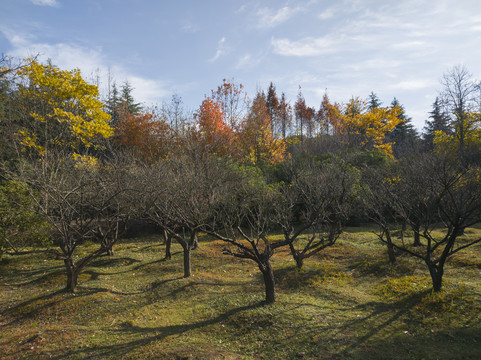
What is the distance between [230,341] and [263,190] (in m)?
9.63

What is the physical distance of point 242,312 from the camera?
810cm

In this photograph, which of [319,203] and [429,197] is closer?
[429,197]

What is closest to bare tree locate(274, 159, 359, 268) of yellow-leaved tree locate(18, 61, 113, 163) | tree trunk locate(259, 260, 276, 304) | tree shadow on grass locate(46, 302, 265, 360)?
tree trunk locate(259, 260, 276, 304)

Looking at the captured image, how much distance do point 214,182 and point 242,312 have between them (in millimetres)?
6198

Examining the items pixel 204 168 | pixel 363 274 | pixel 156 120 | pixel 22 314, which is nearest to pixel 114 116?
pixel 156 120

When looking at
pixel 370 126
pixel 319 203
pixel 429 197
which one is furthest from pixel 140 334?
pixel 370 126

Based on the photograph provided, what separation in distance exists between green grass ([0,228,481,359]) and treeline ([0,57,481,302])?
956 millimetres

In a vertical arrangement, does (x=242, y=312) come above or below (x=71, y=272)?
below

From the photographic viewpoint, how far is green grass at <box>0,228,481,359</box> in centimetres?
645

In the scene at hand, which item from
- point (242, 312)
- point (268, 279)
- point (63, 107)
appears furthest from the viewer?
point (63, 107)

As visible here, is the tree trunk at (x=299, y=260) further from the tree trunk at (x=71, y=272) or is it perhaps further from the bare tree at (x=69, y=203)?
the tree trunk at (x=71, y=272)

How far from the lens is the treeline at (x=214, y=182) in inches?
385

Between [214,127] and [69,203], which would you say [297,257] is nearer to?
[69,203]

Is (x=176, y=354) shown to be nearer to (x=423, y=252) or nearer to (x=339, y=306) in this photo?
(x=339, y=306)
